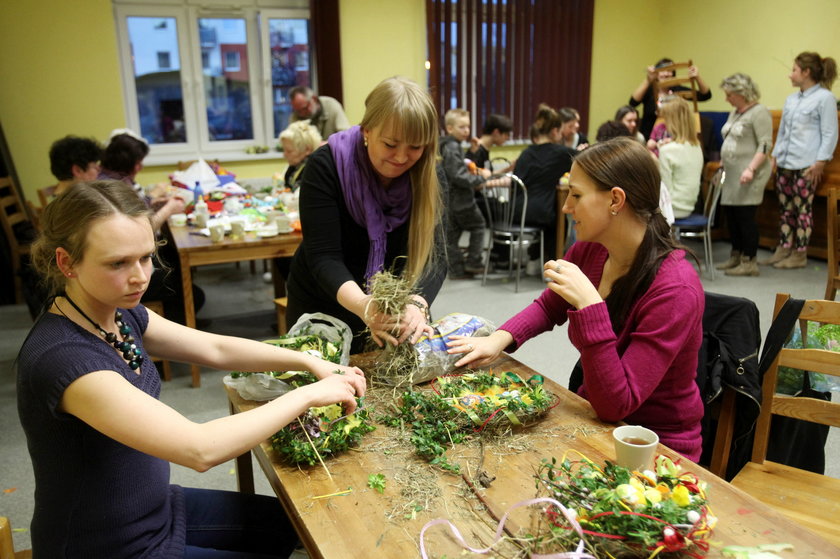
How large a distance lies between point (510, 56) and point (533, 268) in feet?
9.35

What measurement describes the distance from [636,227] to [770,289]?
4.02 meters

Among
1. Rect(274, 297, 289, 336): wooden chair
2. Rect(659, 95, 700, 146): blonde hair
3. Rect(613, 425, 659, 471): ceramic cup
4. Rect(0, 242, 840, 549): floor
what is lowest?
Rect(0, 242, 840, 549): floor

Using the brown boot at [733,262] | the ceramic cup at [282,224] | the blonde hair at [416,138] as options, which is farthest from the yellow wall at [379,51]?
the blonde hair at [416,138]

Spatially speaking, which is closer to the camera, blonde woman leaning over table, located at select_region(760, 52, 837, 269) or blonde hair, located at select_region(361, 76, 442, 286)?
blonde hair, located at select_region(361, 76, 442, 286)

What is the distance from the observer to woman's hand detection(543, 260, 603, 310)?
1.43m

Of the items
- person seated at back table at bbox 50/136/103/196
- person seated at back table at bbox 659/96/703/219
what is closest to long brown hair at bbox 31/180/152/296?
person seated at back table at bbox 50/136/103/196

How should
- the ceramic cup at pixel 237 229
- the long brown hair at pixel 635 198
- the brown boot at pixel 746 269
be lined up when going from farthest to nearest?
the brown boot at pixel 746 269, the ceramic cup at pixel 237 229, the long brown hair at pixel 635 198

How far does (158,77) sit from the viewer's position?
626 cm

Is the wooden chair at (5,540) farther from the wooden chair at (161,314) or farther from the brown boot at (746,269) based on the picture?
the brown boot at (746,269)

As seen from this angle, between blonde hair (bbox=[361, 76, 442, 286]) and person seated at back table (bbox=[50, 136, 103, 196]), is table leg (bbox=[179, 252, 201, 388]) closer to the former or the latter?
person seated at back table (bbox=[50, 136, 103, 196])

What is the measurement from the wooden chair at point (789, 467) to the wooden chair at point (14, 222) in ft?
15.5

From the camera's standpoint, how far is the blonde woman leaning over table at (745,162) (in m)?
5.24

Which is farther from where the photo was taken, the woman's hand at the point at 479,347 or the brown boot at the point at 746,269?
the brown boot at the point at 746,269

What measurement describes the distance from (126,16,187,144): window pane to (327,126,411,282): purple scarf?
16.9 ft
